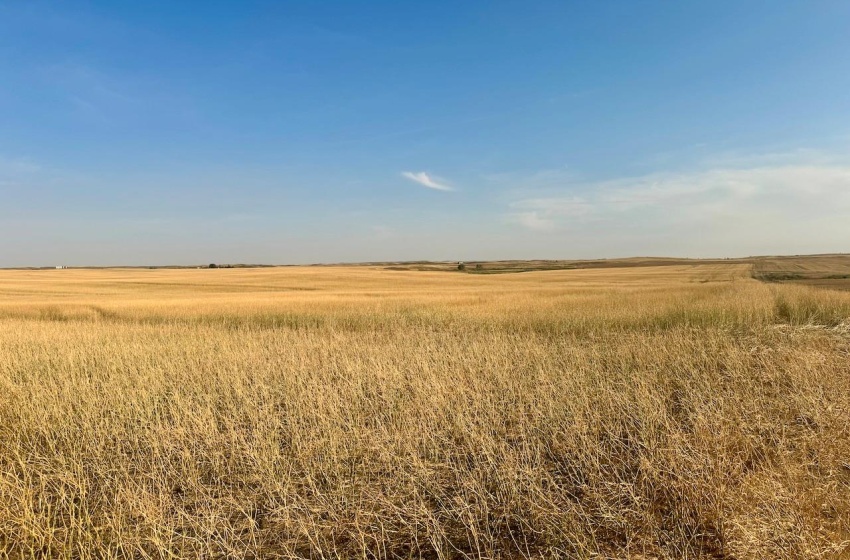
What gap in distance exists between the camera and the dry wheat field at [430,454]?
3699 millimetres

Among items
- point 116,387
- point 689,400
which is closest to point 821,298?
point 689,400

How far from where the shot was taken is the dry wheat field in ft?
12.1

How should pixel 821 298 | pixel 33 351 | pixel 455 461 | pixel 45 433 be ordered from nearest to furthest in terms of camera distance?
pixel 455 461, pixel 45 433, pixel 33 351, pixel 821 298

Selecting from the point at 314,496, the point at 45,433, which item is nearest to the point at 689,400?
the point at 314,496

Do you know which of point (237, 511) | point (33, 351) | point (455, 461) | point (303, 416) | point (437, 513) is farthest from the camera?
point (33, 351)

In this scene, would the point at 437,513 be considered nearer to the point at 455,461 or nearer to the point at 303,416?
the point at 455,461

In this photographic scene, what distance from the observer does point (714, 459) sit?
4586mm

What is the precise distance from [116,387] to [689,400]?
30.1ft

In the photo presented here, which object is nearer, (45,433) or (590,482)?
(590,482)

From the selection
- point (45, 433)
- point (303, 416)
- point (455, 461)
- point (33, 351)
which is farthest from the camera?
point (33, 351)

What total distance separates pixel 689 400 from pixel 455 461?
3.84 meters

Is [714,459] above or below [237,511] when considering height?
above

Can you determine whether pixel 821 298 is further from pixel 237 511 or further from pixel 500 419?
pixel 237 511

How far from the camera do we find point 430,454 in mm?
5164
